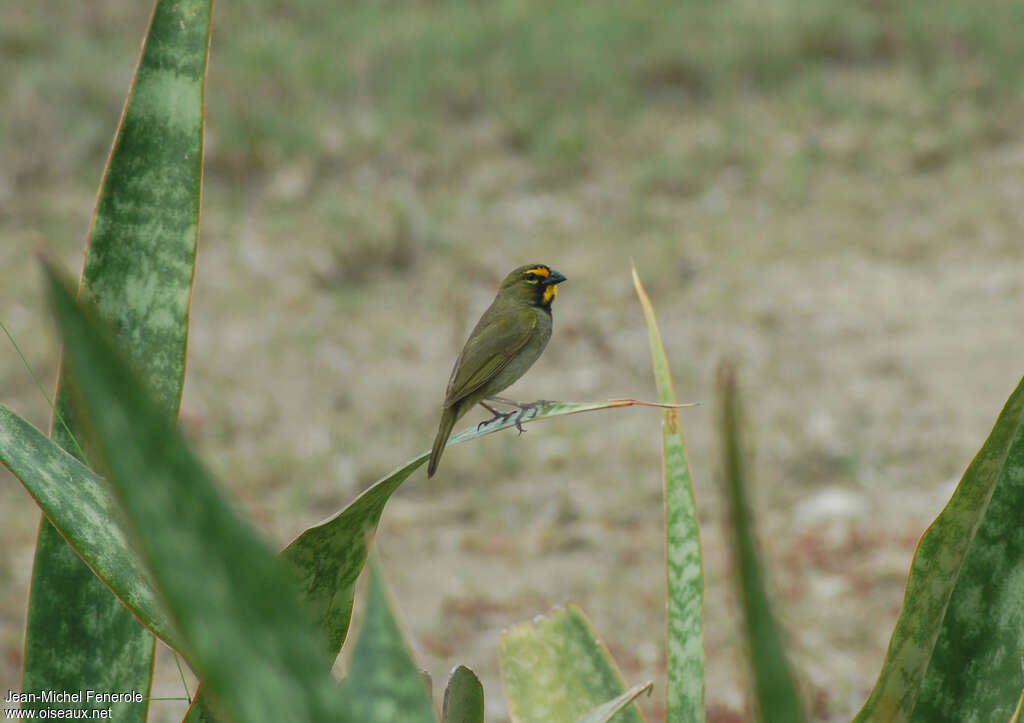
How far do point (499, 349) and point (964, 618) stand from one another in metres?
1.02

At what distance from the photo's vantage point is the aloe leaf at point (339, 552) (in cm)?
118

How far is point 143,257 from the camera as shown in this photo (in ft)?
5.00

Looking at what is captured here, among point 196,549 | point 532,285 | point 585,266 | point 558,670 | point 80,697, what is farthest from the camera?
point 585,266

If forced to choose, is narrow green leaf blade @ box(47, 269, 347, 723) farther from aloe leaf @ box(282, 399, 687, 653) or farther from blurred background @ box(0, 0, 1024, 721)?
blurred background @ box(0, 0, 1024, 721)

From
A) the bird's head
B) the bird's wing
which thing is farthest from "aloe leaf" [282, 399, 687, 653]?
the bird's head

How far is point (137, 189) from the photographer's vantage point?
1.51m

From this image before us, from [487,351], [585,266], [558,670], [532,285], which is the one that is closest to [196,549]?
[558,670]

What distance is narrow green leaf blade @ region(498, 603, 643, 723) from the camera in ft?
5.27

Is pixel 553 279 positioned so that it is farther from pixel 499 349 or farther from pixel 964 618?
pixel 964 618

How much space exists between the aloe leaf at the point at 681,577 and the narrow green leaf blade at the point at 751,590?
1.64ft

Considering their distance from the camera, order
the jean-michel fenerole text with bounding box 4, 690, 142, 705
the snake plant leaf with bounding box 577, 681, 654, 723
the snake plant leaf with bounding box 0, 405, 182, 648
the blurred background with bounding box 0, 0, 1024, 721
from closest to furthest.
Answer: the snake plant leaf with bounding box 577, 681, 654, 723
the snake plant leaf with bounding box 0, 405, 182, 648
the jean-michel fenerole text with bounding box 4, 690, 142, 705
the blurred background with bounding box 0, 0, 1024, 721

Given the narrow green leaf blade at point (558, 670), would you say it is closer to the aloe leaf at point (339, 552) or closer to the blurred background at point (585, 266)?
the aloe leaf at point (339, 552)

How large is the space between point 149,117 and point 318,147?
20.5ft

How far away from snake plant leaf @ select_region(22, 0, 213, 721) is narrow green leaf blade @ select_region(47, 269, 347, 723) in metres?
0.80
